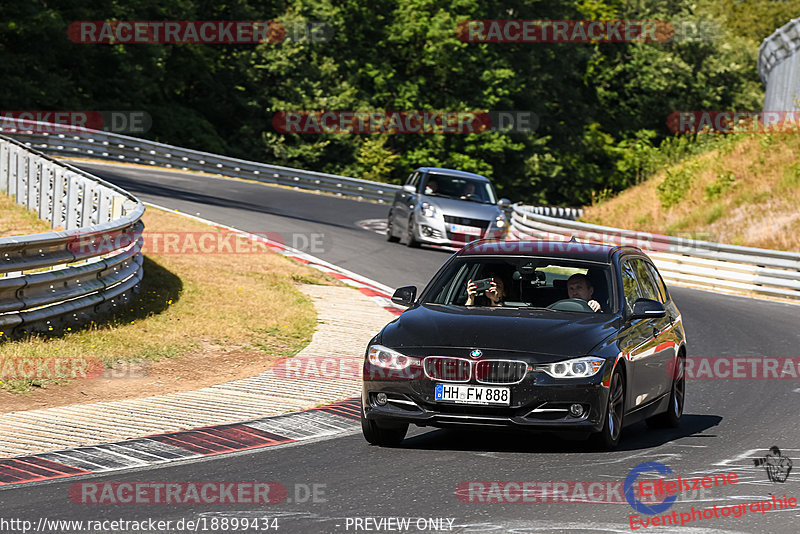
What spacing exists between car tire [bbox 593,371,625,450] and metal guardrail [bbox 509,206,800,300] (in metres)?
→ 16.1

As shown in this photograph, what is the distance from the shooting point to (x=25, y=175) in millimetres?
22031

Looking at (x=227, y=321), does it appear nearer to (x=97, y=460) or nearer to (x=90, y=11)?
(x=97, y=460)

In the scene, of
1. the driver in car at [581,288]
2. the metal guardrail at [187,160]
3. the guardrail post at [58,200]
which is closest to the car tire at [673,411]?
the driver in car at [581,288]

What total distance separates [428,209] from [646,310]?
17.1 m

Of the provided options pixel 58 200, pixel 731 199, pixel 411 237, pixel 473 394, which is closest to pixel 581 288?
pixel 473 394

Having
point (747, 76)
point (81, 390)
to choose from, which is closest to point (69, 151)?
point (81, 390)

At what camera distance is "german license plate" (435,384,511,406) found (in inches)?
324

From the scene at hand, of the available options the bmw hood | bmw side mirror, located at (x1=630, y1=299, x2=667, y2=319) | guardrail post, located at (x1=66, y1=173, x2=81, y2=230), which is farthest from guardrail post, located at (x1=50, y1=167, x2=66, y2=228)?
bmw side mirror, located at (x1=630, y1=299, x2=667, y2=319)

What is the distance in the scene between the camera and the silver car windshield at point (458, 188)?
26.9 metres

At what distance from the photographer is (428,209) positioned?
26219 millimetres

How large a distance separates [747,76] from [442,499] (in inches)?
3106

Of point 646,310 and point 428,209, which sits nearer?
point 646,310

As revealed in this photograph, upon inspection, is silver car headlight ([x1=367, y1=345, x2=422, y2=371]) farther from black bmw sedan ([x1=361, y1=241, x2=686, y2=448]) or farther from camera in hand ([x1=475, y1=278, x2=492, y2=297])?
camera in hand ([x1=475, y1=278, x2=492, y2=297])

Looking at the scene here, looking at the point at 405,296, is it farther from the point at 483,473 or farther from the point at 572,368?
the point at 483,473
